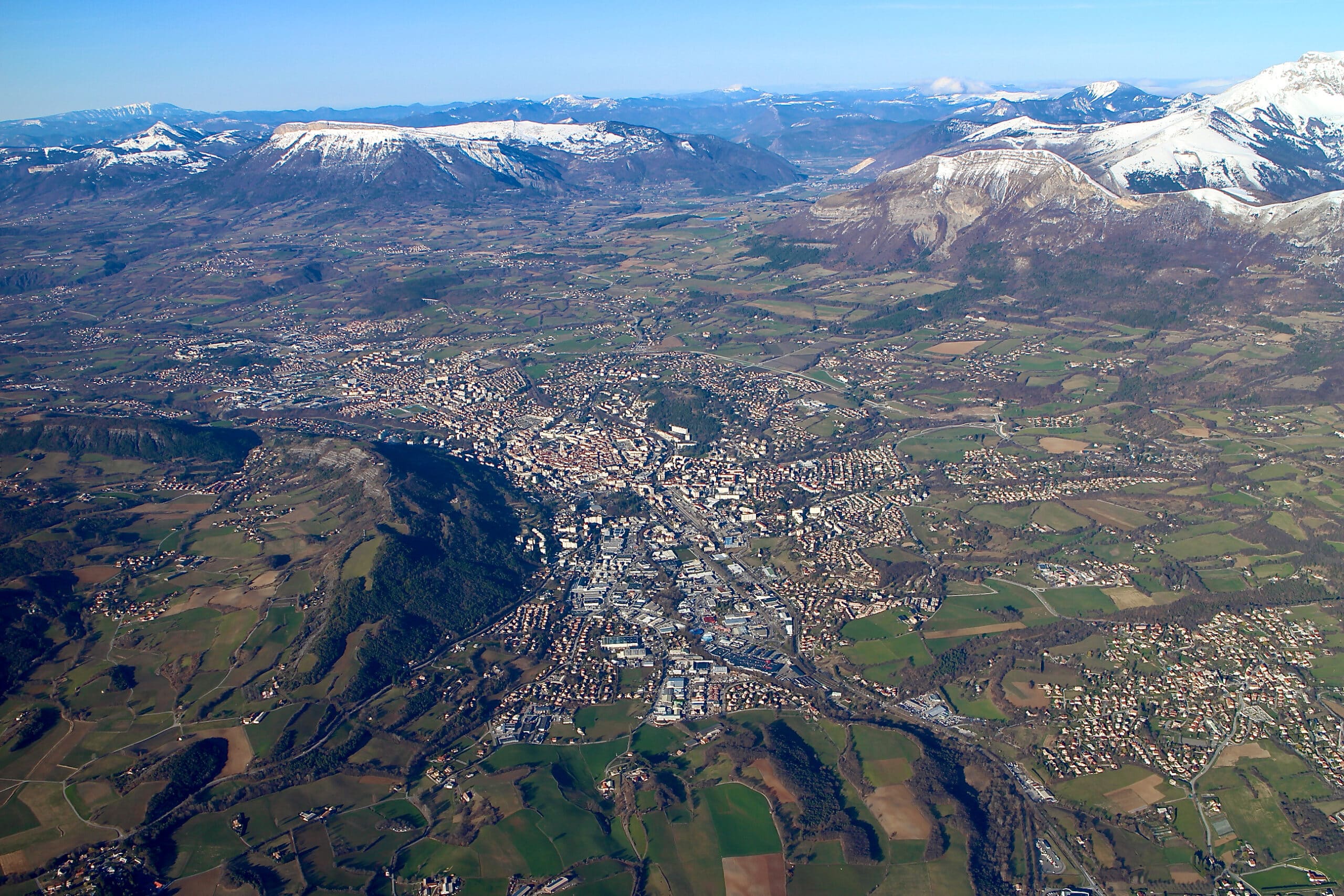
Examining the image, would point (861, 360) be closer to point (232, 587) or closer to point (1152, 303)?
point (1152, 303)

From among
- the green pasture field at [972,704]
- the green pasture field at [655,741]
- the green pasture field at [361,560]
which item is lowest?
the green pasture field at [972,704]

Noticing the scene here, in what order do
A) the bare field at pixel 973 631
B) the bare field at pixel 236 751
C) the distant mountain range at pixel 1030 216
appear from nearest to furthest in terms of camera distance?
the bare field at pixel 236 751 → the bare field at pixel 973 631 → the distant mountain range at pixel 1030 216

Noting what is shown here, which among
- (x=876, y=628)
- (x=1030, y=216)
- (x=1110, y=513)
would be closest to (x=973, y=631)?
(x=876, y=628)

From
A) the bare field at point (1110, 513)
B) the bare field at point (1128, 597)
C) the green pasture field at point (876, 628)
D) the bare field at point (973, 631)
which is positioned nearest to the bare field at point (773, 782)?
the green pasture field at point (876, 628)

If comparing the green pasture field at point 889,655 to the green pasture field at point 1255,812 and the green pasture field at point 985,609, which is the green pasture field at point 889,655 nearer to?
the green pasture field at point 985,609

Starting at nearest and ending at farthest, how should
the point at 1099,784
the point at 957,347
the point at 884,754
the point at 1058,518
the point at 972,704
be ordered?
the point at 1099,784 < the point at 884,754 < the point at 972,704 < the point at 1058,518 < the point at 957,347

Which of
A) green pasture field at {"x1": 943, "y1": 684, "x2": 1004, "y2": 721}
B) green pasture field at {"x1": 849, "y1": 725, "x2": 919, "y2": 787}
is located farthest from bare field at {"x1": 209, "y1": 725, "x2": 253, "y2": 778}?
green pasture field at {"x1": 943, "y1": 684, "x2": 1004, "y2": 721}

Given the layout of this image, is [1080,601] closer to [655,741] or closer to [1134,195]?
[655,741]

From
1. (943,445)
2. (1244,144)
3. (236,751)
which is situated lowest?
(236,751)

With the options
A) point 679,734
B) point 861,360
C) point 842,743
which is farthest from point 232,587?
point 861,360

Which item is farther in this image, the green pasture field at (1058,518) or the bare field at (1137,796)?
the green pasture field at (1058,518)

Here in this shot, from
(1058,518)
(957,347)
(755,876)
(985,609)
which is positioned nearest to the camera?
(755,876)

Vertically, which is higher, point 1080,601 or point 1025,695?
point 1080,601
